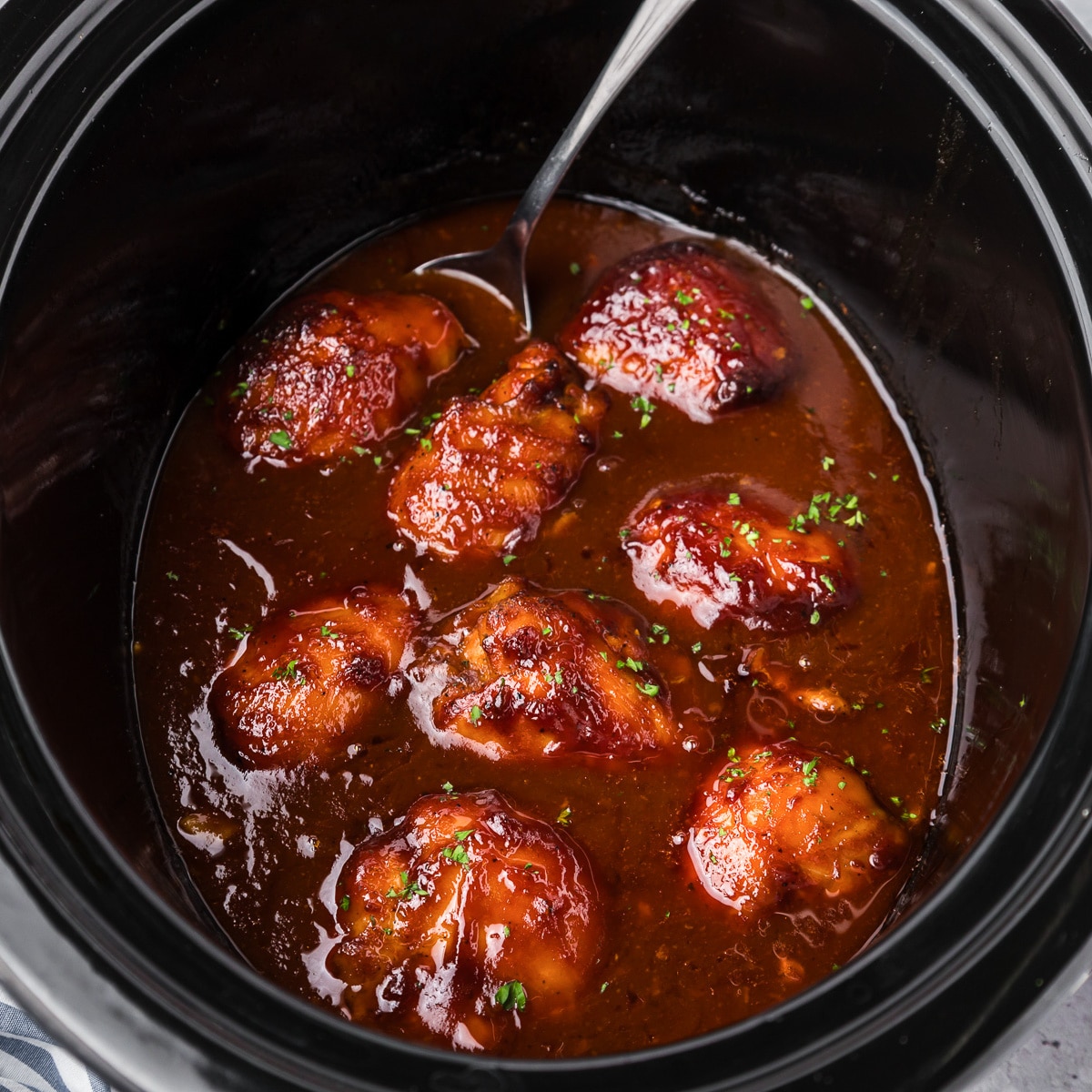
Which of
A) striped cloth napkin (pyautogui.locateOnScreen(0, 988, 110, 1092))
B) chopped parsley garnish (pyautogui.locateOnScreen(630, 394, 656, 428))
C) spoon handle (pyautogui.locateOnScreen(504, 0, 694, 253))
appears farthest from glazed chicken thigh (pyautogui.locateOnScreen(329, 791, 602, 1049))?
spoon handle (pyautogui.locateOnScreen(504, 0, 694, 253))

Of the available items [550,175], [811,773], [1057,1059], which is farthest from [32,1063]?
[550,175]

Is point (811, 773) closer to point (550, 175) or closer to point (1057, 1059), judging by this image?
point (1057, 1059)

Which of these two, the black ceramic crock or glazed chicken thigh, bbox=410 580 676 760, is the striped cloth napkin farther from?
glazed chicken thigh, bbox=410 580 676 760

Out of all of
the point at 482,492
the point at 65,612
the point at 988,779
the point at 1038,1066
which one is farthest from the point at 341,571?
the point at 1038,1066

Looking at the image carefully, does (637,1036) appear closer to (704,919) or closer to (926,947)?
(704,919)

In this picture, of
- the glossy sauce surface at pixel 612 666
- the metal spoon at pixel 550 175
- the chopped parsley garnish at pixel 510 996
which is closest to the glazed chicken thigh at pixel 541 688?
the glossy sauce surface at pixel 612 666
